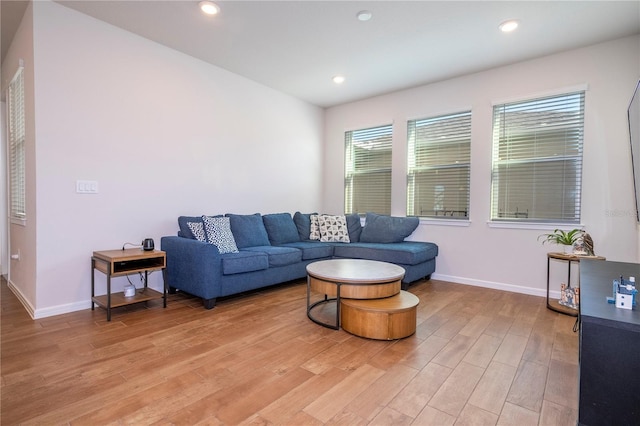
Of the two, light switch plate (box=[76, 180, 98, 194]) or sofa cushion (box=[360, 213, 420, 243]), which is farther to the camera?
sofa cushion (box=[360, 213, 420, 243])

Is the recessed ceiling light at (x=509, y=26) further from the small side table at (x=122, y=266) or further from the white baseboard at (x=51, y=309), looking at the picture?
the white baseboard at (x=51, y=309)

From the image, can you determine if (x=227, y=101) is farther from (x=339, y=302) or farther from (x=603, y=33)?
(x=603, y=33)

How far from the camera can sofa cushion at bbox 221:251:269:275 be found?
10.6 feet

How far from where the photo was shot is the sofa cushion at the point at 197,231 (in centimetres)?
343

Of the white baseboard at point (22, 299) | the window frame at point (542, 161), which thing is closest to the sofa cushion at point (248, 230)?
the white baseboard at point (22, 299)

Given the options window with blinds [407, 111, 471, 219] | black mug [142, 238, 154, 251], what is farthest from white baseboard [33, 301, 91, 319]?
window with blinds [407, 111, 471, 219]

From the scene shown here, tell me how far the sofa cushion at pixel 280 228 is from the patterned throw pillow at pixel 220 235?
84cm

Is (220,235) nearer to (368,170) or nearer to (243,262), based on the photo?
(243,262)

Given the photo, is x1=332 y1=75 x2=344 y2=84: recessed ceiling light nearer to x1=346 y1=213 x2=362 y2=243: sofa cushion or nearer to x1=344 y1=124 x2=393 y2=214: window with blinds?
x1=344 y1=124 x2=393 y2=214: window with blinds

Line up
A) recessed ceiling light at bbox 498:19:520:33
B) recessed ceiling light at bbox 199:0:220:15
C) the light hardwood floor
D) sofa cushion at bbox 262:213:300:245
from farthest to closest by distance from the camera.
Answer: sofa cushion at bbox 262:213:300:245 < recessed ceiling light at bbox 498:19:520:33 < recessed ceiling light at bbox 199:0:220:15 < the light hardwood floor

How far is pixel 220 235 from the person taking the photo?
353 centimetres

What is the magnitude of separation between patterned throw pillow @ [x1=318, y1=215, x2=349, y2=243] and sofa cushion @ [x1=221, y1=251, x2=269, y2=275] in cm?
134

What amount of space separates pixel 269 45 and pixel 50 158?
2.33 meters

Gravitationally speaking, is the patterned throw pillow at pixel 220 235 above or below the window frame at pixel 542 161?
below
